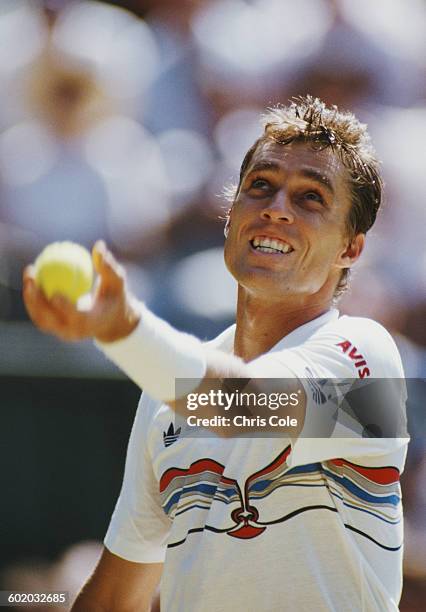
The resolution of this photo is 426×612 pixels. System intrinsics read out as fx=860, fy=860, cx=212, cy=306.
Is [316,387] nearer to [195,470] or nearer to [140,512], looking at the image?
[195,470]

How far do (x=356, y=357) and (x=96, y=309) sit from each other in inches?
11.2

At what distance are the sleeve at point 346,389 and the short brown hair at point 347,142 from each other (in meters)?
0.19

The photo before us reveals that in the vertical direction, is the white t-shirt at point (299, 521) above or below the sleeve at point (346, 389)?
below

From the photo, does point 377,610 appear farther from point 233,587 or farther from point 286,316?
point 286,316

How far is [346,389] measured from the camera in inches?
28.2

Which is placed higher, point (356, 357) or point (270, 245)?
point (270, 245)

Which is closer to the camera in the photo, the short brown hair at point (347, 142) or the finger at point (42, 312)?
the finger at point (42, 312)

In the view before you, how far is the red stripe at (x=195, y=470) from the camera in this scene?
83 cm

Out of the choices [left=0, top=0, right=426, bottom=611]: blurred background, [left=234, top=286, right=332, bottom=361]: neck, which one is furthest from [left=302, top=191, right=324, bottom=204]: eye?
[left=0, top=0, right=426, bottom=611]: blurred background

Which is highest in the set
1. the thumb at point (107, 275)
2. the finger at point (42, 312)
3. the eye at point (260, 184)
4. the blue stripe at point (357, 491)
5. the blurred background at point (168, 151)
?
the blurred background at point (168, 151)

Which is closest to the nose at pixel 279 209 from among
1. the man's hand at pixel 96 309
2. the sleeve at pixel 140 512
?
the sleeve at pixel 140 512

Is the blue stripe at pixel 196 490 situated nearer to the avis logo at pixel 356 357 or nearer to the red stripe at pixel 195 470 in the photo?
the red stripe at pixel 195 470

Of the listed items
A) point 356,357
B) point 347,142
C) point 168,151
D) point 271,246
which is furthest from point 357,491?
point 168,151

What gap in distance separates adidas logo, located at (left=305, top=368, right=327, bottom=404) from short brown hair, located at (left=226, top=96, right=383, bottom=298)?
0.29m
